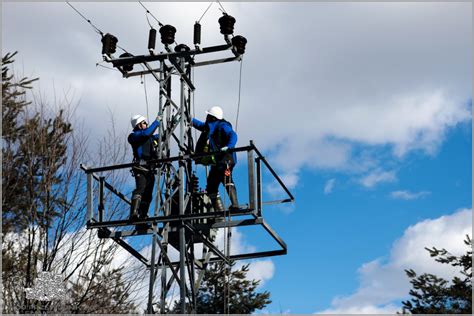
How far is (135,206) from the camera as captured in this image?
11039mm

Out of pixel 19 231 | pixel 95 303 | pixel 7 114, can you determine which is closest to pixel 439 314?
pixel 95 303

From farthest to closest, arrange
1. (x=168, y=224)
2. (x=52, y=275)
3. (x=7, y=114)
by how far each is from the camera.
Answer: (x=7, y=114)
(x=52, y=275)
(x=168, y=224)

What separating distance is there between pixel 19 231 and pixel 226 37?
10.1m

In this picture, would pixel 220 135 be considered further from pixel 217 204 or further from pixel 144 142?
pixel 144 142

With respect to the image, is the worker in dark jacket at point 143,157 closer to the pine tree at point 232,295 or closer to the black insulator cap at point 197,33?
the black insulator cap at point 197,33

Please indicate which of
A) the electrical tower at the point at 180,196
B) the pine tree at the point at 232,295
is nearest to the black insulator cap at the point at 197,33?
the electrical tower at the point at 180,196

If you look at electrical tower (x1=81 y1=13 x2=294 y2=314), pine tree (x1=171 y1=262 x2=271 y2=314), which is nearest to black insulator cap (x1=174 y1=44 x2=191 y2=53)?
electrical tower (x1=81 y1=13 x2=294 y2=314)

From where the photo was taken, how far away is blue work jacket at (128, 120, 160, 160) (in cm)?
1148

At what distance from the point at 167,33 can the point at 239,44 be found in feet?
3.63

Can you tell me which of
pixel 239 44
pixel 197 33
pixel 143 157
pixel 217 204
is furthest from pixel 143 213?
pixel 239 44

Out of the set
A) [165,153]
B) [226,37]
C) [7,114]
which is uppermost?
[7,114]

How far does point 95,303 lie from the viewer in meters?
18.7

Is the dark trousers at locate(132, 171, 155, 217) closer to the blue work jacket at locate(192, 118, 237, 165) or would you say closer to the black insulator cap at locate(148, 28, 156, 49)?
the blue work jacket at locate(192, 118, 237, 165)

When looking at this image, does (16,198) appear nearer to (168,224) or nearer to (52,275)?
(52,275)
